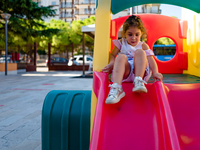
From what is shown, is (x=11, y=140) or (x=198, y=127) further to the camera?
(x=11, y=140)

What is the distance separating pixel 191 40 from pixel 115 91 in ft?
8.37

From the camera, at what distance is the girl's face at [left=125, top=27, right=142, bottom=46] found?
2502mm

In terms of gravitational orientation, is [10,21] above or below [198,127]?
above

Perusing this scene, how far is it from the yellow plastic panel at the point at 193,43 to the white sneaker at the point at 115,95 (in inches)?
77.2

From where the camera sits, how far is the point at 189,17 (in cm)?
401

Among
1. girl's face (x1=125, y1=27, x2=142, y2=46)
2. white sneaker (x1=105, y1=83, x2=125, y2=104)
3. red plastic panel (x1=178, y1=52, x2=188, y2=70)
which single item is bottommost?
white sneaker (x1=105, y1=83, x2=125, y2=104)

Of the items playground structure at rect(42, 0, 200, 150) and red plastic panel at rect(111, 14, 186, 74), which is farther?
red plastic panel at rect(111, 14, 186, 74)

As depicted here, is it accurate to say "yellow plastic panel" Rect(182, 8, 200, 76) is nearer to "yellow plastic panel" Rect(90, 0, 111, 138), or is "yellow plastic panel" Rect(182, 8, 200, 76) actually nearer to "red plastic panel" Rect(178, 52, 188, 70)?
"red plastic panel" Rect(178, 52, 188, 70)

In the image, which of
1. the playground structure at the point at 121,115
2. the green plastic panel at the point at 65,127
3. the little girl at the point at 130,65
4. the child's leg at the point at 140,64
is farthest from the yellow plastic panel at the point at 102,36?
the green plastic panel at the point at 65,127

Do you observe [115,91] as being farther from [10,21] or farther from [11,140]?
[10,21]

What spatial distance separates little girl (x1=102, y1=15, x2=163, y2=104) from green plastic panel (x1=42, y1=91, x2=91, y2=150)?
0.49m

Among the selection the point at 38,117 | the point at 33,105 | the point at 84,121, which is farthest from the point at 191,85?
the point at 33,105

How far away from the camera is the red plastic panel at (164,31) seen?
4.47 m

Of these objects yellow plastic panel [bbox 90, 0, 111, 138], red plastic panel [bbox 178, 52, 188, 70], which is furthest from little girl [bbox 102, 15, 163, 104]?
red plastic panel [bbox 178, 52, 188, 70]
